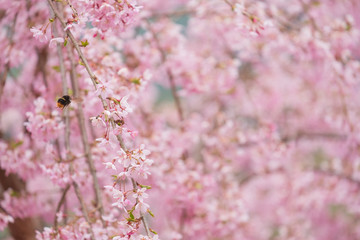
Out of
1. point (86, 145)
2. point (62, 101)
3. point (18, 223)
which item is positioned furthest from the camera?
point (18, 223)

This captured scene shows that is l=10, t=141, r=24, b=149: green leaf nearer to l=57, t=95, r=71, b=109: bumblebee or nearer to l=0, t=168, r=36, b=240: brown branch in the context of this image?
l=0, t=168, r=36, b=240: brown branch

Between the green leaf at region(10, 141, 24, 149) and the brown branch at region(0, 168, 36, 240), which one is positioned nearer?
the green leaf at region(10, 141, 24, 149)

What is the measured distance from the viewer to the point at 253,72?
6.46 metres

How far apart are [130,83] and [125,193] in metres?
0.91

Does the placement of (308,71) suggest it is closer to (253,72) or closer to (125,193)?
(253,72)

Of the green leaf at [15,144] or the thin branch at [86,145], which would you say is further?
the green leaf at [15,144]

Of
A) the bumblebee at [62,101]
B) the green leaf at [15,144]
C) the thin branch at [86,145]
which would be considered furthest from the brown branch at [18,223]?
the bumblebee at [62,101]

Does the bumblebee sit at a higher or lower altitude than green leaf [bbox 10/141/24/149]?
lower

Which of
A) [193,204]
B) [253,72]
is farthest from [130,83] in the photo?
[253,72]

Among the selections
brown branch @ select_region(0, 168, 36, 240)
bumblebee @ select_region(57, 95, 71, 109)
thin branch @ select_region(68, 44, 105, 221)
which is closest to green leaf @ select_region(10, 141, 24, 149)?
brown branch @ select_region(0, 168, 36, 240)

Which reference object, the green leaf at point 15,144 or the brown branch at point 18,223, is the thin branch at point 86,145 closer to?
the green leaf at point 15,144

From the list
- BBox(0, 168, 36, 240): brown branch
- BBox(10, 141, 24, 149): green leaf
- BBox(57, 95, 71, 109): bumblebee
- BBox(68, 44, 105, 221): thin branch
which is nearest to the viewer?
BBox(57, 95, 71, 109): bumblebee

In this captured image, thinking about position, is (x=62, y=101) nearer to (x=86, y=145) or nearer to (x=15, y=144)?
(x=86, y=145)

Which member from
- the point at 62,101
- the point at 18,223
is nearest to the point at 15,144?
the point at 18,223
